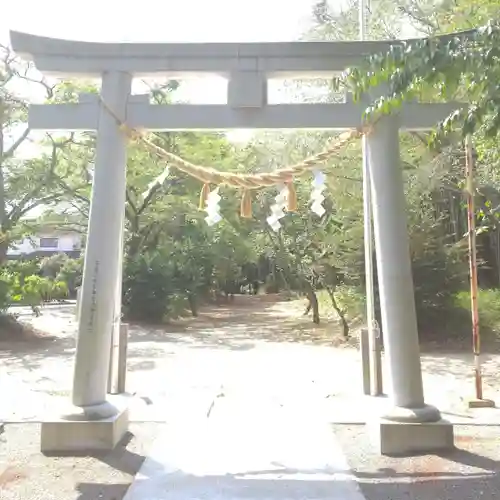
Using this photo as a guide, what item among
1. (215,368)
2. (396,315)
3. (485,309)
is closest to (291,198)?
(396,315)

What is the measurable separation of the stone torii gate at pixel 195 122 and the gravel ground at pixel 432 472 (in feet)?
1.59

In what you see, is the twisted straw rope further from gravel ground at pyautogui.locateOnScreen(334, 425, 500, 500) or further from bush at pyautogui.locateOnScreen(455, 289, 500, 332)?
bush at pyautogui.locateOnScreen(455, 289, 500, 332)

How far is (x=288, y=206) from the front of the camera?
17.3 feet

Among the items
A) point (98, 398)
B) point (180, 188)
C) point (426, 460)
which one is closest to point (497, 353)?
point (426, 460)

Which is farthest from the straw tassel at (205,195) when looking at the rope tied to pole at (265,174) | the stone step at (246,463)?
the stone step at (246,463)

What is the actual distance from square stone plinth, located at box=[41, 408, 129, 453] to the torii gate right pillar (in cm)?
221

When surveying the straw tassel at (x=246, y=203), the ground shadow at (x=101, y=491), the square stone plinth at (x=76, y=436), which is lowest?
the ground shadow at (x=101, y=491)

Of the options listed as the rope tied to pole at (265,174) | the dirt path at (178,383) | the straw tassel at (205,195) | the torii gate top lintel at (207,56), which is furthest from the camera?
the straw tassel at (205,195)

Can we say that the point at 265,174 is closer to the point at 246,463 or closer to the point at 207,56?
the point at 207,56

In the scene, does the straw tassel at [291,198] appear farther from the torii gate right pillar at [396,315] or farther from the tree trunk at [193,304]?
the tree trunk at [193,304]

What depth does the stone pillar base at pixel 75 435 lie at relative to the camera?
443cm

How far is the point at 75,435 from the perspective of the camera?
444 centimetres

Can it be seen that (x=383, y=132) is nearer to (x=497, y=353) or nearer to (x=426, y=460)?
(x=426, y=460)

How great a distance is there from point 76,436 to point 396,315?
9.15ft
